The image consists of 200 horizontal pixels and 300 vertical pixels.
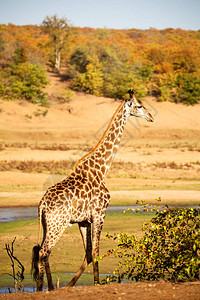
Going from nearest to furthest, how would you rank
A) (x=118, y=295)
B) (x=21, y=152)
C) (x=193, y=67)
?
(x=118, y=295) < (x=21, y=152) < (x=193, y=67)

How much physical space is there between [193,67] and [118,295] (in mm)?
49486

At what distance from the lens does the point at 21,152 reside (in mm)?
26703

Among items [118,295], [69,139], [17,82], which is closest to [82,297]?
[118,295]

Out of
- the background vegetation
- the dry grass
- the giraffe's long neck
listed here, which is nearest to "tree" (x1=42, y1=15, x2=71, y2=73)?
the background vegetation

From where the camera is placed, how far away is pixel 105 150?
7578 millimetres

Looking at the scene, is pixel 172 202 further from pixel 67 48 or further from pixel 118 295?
pixel 67 48

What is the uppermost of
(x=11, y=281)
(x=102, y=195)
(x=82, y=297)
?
(x=102, y=195)

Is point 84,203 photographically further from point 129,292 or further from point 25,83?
point 25,83

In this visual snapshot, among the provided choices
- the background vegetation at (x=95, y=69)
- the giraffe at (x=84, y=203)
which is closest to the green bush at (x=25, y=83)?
the background vegetation at (x=95, y=69)

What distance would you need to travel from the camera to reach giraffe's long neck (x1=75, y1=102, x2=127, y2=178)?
288 inches

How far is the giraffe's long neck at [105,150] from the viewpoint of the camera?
24.0ft

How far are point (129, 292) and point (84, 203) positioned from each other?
1.54 m

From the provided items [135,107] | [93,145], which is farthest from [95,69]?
[135,107]

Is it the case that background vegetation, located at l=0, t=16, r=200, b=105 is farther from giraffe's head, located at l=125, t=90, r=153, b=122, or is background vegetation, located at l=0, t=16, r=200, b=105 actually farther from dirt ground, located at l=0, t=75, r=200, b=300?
giraffe's head, located at l=125, t=90, r=153, b=122
